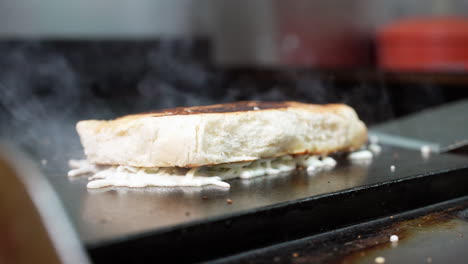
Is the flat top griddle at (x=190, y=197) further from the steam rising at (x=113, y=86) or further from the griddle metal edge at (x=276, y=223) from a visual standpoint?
the steam rising at (x=113, y=86)

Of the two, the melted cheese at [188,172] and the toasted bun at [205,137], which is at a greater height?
the toasted bun at [205,137]

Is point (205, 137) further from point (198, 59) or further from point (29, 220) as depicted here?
point (198, 59)

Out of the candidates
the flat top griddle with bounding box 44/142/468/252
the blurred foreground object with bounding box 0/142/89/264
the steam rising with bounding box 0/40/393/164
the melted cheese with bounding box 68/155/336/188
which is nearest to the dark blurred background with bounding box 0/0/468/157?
the steam rising with bounding box 0/40/393/164

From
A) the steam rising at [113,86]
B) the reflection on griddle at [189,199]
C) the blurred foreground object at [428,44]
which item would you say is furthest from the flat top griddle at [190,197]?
the blurred foreground object at [428,44]

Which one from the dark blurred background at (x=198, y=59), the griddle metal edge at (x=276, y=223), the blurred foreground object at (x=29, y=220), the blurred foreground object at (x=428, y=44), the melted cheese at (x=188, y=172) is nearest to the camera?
the blurred foreground object at (x=29, y=220)

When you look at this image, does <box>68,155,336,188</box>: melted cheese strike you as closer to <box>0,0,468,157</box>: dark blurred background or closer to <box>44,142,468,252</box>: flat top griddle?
<box>44,142,468,252</box>: flat top griddle
